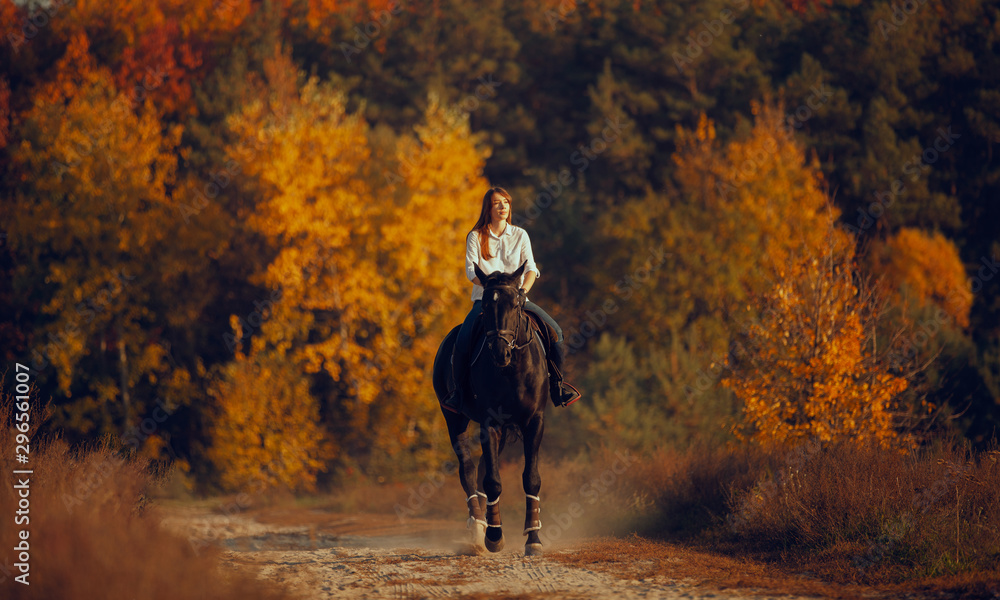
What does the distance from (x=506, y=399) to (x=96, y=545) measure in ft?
14.6

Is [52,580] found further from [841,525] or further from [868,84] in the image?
[868,84]

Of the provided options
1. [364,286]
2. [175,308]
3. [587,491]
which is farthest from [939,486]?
[175,308]

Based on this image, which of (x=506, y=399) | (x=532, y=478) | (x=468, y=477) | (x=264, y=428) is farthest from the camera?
(x=264, y=428)

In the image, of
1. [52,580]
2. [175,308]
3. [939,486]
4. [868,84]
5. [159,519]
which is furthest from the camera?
[868,84]

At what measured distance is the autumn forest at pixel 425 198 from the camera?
29.8 meters

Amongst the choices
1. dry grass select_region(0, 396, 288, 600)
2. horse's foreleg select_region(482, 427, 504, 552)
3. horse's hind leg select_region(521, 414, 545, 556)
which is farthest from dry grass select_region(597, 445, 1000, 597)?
dry grass select_region(0, 396, 288, 600)

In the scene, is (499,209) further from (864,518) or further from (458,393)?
(864,518)

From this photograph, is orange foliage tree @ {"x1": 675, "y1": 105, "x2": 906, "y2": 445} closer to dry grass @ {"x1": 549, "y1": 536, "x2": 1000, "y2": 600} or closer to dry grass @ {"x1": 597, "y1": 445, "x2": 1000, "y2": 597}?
dry grass @ {"x1": 597, "y1": 445, "x2": 1000, "y2": 597}

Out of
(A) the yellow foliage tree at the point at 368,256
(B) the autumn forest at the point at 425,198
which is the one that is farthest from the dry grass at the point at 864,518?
(A) the yellow foliage tree at the point at 368,256

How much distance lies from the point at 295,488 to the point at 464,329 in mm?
21409

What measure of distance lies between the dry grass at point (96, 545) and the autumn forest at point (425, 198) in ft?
38.4

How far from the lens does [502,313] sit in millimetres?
9109

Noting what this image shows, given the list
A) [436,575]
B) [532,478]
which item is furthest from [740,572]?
[436,575]

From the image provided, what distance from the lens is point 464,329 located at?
1038 centimetres
